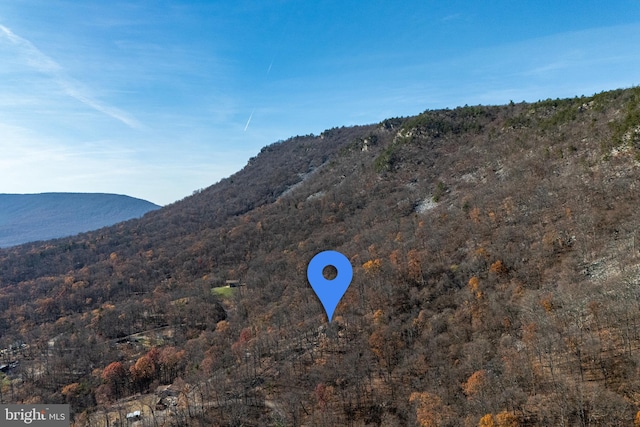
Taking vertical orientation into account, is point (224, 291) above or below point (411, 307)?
above

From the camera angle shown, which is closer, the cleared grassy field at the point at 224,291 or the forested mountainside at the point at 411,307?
the forested mountainside at the point at 411,307

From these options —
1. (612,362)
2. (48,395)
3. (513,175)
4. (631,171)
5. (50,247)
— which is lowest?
(48,395)

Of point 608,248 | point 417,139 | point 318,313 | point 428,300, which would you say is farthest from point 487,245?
point 417,139

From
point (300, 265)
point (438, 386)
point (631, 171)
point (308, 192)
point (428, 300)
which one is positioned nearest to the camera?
point (438, 386)

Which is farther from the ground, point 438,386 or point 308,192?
point 308,192

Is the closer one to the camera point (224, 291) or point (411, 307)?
point (411, 307)

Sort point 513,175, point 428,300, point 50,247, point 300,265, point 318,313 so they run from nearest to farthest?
point 428,300 < point 318,313 < point 513,175 < point 300,265 < point 50,247

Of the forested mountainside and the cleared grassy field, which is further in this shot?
the cleared grassy field

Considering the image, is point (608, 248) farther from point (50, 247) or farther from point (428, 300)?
point (50, 247)
